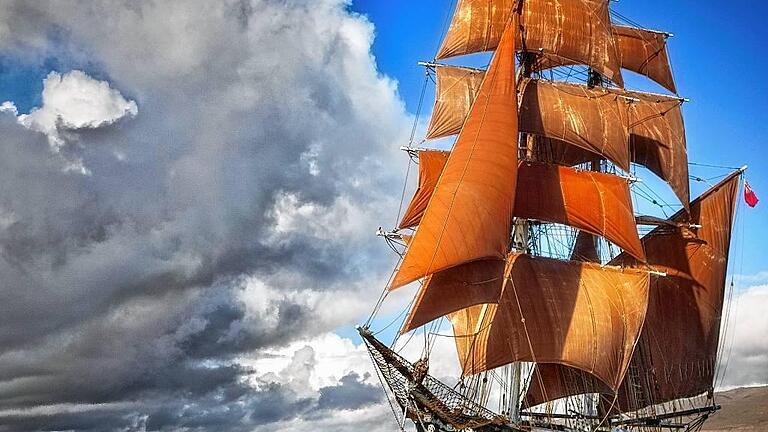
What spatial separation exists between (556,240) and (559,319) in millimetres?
9495

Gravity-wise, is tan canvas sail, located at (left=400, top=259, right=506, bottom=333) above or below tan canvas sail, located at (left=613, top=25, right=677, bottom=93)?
below

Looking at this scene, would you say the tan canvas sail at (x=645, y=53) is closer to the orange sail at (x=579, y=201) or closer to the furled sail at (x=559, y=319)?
the orange sail at (x=579, y=201)

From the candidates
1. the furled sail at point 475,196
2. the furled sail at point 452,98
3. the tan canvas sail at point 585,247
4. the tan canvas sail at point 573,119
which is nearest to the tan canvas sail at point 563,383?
the tan canvas sail at point 585,247

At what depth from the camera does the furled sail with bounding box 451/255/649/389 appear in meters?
52.0

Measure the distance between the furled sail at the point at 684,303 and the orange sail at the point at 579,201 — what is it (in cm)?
512

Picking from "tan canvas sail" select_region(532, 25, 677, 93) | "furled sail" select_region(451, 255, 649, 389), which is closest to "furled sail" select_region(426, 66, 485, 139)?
"furled sail" select_region(451, 255, 649, 389)

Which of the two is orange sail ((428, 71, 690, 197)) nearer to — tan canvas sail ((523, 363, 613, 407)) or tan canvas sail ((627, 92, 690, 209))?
tan canvas sail ((627, 92, 690, 209))

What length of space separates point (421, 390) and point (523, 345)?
9.71 meters

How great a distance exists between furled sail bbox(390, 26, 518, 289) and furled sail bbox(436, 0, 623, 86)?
42.7 feet

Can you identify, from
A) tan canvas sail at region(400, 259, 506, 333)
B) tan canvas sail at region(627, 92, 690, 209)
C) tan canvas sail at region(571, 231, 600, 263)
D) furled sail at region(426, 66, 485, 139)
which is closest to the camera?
tan canvas sail at region(400, 259, 506, 333)

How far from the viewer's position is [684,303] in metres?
64.3

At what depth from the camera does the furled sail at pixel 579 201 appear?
A: 186 ft

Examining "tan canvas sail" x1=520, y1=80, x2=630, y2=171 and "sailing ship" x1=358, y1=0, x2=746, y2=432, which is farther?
"tan canvas sail" x1=520, y1=80, x2=630, y2=171

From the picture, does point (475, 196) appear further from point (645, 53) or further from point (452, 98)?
point (645, 53)
